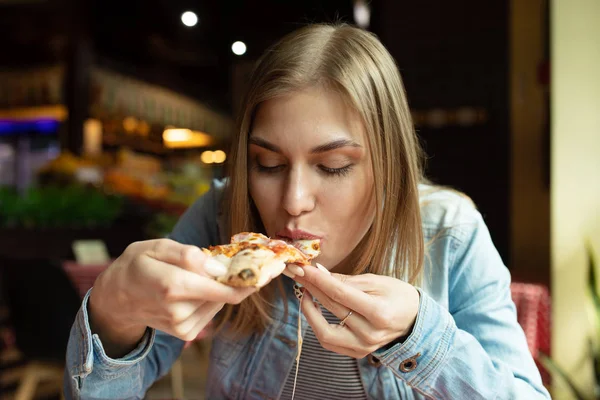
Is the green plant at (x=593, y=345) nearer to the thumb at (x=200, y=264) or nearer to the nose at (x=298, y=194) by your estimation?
the nose at (x=298, y=194)

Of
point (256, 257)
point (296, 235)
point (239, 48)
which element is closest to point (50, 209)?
point (239, 48)

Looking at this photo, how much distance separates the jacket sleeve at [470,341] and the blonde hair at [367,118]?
0.14 m

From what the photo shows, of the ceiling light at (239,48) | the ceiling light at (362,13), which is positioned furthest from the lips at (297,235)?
the ceiling light at (362,13)

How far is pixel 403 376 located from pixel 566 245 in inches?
76.2

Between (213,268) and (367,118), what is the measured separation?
0.47 m

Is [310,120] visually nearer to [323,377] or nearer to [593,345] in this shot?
[323,377]

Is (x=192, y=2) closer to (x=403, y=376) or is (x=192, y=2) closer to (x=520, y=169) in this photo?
(x=403, y=376)

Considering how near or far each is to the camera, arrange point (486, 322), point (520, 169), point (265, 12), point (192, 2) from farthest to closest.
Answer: point (265, 12) < point (520, 169) < point (192, 2) < point (486, 322)

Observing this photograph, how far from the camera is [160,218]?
4.15 metres

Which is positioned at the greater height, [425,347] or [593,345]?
[425,347]

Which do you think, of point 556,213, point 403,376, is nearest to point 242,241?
point 403,376

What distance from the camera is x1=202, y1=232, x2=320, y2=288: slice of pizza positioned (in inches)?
32.1

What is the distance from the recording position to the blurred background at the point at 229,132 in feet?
8.23

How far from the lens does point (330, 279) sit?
89cm
